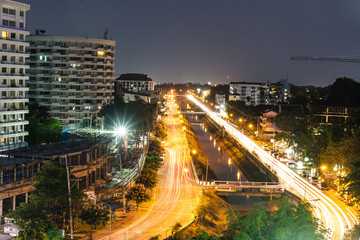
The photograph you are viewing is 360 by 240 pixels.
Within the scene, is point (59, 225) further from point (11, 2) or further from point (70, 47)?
point (70, 47)

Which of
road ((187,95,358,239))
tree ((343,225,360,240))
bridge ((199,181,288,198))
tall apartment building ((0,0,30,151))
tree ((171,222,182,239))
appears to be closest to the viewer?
tree ((343,225,360,240))

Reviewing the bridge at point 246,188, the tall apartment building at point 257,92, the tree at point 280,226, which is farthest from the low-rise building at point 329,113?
the tall apartment building at point 257,92

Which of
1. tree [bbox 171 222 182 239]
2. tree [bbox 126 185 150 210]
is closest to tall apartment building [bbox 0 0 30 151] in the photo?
tree [bbox 126 185 150 210]

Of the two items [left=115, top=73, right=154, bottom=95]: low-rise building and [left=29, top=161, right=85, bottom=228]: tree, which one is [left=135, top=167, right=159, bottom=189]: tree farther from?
[left=115, top=73, right=154, bottom=95]: low-rise building

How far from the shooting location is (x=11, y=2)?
143 ft

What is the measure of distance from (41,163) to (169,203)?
11.3 m

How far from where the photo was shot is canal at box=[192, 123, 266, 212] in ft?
146

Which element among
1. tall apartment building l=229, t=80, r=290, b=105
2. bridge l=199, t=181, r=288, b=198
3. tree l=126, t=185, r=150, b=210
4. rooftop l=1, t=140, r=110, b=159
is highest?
tall apartment building l=229, t=80, r=290, b=105

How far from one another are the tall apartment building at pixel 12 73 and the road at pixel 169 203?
16.7 m

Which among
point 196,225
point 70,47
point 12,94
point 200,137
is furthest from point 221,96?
point 196,225

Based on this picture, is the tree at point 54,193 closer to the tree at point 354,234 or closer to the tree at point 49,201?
the tree at point 49,201

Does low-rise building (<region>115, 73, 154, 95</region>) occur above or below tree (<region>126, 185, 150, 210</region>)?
above

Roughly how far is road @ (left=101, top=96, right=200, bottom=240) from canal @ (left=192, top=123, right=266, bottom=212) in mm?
5582

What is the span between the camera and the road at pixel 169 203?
2750 centimetres
